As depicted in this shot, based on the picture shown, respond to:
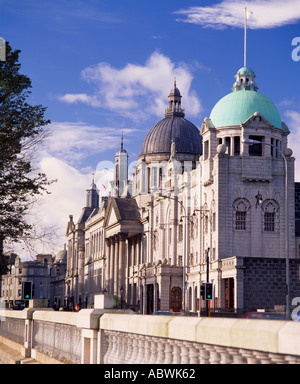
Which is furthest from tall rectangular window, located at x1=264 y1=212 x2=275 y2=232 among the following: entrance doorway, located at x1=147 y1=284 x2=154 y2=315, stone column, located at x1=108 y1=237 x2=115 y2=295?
stone column, located at x1=108 y1=237 x2=115 y2=295

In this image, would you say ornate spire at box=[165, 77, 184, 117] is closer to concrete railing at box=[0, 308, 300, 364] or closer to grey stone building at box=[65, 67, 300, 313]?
grey stone building at box=[65, 67, 300, 313]

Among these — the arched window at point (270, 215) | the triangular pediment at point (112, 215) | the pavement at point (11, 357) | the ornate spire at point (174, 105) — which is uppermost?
the ornate spire at point (174, 105)

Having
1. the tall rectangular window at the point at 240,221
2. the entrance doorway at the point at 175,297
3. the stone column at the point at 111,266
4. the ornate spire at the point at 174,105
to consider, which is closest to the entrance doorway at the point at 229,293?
A: the tall rectangular window at the point at 240,221

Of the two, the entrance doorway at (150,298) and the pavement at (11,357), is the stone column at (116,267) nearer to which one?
the entrance doorway at (150,298)

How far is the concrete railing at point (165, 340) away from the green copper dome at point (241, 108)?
55333 millimetres

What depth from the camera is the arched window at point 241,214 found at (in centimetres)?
7044

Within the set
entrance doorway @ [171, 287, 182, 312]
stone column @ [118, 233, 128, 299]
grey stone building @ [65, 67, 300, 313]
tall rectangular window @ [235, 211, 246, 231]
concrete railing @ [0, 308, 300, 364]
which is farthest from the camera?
stone column @ [118, 233, 128, 299]

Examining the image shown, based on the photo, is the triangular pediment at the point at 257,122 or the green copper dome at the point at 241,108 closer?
the triangular pediment at the point at 257,122

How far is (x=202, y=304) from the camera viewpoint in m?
70.6

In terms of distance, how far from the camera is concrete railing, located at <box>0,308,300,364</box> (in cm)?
823

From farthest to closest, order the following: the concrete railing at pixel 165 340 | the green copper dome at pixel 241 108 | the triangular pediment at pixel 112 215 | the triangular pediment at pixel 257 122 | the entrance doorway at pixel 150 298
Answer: the triangular pediment at pixel 112 215
the entrance doorway at pixel 150 298
the green copper dome at pixel 241 108
the triangular pediment at pixel 257 122
the concrete railing at pixel 165 340
